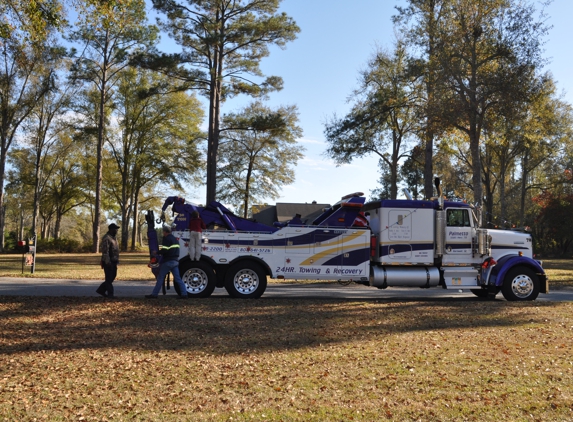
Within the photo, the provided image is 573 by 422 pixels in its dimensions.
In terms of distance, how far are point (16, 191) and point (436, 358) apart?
57686 mm

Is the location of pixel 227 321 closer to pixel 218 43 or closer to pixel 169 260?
pixel 169 260

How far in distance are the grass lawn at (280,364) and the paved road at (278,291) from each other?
2.99m

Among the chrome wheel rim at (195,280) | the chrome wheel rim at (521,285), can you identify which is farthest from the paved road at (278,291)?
the chrome wheel rim at (521,285)

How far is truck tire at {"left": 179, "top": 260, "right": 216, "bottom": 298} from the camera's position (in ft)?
47.1

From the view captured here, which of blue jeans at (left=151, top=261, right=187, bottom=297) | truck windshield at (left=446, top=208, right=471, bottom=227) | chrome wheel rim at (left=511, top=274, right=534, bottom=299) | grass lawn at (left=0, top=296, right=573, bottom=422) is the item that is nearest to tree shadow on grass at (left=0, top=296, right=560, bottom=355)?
grass lawn at (left=0, top=296, right=573, bottom=422)

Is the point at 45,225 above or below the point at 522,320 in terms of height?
above

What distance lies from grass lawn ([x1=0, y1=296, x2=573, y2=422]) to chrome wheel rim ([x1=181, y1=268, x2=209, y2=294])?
1.57 m

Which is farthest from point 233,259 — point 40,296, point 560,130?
point 560,130

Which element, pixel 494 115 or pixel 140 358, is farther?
pixel 494 115

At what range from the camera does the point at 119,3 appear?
14.4m

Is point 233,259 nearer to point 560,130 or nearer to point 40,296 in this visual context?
point 40,296

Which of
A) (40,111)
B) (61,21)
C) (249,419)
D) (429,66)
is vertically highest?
(40,111)

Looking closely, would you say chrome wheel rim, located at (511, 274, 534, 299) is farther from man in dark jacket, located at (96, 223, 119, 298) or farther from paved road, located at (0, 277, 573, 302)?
man in dark jacket, located at (96, 223, 119, 298)

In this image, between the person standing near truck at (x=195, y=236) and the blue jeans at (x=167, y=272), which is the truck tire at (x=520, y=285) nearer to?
the person standing near truck at (x=195, y=236)
